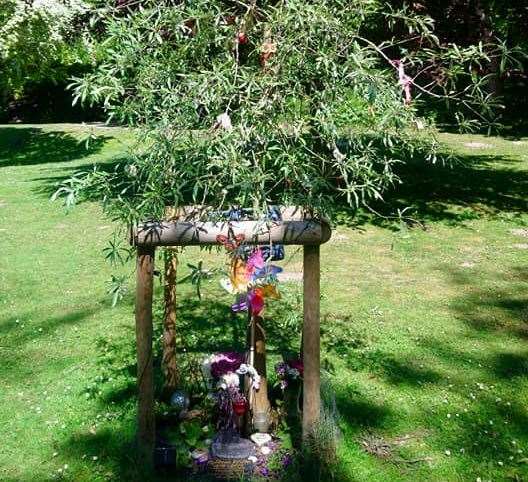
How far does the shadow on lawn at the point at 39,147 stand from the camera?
770 inches

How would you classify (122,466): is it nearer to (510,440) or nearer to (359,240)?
(510,440)

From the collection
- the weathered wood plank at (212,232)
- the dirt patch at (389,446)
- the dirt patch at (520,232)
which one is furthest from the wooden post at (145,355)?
the dirt patch at (520,232)

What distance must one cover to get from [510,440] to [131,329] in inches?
132

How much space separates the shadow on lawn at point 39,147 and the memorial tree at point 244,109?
1635cm

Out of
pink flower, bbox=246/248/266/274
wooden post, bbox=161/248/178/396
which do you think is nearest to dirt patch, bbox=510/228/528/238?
wooden post, bbox=161/248/178/396

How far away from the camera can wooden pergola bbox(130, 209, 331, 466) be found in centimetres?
334

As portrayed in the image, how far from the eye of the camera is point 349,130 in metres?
3.40

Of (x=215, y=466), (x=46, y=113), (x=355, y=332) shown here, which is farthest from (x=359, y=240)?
(x=46, y=113)

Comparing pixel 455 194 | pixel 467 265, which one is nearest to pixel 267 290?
pixel 467 265

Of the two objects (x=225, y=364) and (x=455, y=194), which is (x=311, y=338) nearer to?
(x=225, y=364)

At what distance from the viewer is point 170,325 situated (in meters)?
4.17

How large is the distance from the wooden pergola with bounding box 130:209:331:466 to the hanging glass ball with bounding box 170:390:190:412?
0.41 m

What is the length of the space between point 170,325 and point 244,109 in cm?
157

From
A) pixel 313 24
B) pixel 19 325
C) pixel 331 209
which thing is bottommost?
pixel 19 325
